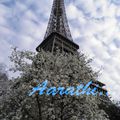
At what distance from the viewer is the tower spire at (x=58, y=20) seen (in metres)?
77.0

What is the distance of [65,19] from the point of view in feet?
267

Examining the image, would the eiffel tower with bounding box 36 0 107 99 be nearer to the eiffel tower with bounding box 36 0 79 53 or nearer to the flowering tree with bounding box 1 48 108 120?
the eiffel tower with bounding box 36 0 79 53

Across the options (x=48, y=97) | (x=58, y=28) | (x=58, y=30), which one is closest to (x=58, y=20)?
(x=58, y=28)

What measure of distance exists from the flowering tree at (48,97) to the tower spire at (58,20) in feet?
198

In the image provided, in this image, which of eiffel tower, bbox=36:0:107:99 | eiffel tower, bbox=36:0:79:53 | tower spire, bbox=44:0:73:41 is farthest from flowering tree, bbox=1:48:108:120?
tower spire, bbox=44:0:73:41

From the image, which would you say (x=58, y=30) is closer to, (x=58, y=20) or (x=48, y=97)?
(x=58, y=20)

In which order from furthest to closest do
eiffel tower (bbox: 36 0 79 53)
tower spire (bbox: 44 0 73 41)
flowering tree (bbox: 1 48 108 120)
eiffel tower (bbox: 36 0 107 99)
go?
tower spire (bbox: 44 0 73 41) < eiffel tower (bbox: 36 0 79 53) < eiffel tower (bbox: 36 0 107 99) < flowering tree (bbox: 1 48 108 120)

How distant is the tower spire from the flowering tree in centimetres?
6048

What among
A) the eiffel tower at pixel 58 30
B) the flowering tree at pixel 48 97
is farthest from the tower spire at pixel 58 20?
the flowering tree at pixel 48 97

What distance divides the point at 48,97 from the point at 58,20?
72882mm

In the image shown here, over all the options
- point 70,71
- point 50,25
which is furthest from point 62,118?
point 50,25

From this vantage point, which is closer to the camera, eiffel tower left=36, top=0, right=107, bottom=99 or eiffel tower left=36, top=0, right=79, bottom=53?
eiffel tower left=36, top=0, right=107, bottom=99

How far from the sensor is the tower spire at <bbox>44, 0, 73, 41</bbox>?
253 feet

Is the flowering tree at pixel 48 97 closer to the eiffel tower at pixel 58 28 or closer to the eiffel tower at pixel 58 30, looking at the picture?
the eiffel tower at pixel 58 30
